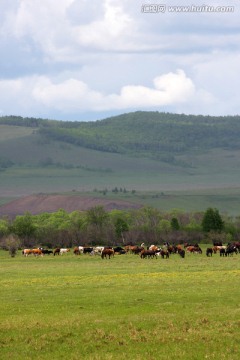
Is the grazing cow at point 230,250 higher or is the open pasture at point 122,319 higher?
the open pasture at point 122,319

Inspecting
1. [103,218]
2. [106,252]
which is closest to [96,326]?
[106,252]

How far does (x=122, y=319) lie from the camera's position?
68.7 ft

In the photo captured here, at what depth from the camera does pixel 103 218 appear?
4685 inches

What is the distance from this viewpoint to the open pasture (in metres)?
17.3

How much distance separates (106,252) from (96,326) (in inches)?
1628

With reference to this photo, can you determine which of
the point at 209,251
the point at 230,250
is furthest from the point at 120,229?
the point at 209,251

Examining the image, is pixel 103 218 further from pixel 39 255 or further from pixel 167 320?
pixel 167 320

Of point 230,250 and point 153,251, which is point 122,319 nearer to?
point 153,251

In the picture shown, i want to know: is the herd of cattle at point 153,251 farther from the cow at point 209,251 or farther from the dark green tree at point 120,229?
the dark green tree at point 120,229

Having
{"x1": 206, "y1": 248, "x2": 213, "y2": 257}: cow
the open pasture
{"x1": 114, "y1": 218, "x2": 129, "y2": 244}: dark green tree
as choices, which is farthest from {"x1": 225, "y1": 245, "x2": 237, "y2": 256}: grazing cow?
{"x1": 114, "y1": 218, "x2": 129, "y2": 244}: dark green tree

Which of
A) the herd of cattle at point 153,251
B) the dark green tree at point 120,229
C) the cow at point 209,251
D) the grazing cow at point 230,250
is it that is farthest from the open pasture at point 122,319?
the dark green tree at point 120,229

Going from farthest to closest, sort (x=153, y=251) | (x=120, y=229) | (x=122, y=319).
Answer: (x=120, y=229), (x=153, y=251), (x=122, y=319)

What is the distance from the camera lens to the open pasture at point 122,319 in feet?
56.7

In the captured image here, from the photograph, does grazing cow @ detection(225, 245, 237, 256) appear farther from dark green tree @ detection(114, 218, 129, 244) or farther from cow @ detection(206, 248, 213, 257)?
dark green tree @ detection(114, 218, 129, 244)
